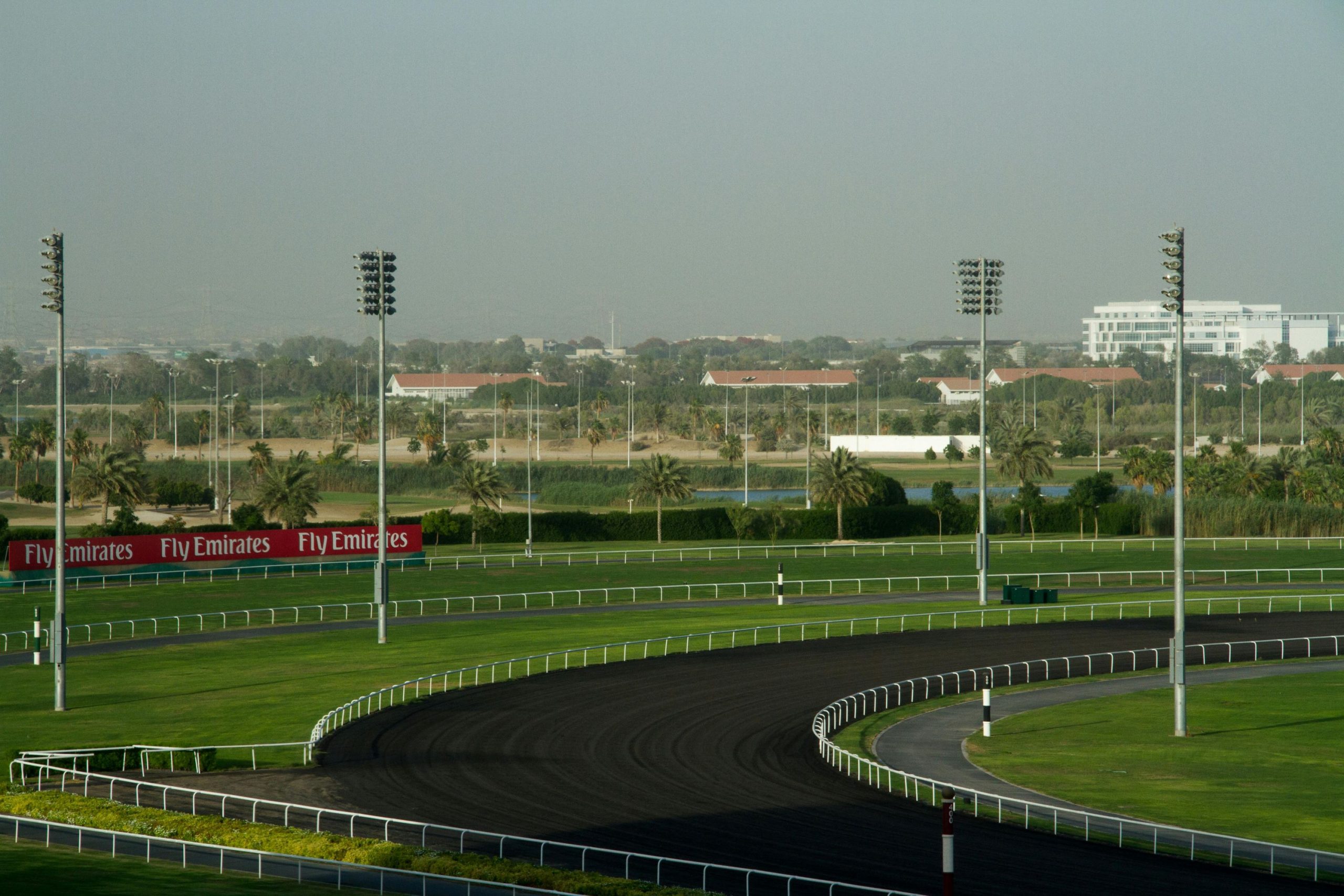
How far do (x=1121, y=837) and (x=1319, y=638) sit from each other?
26.7 meters

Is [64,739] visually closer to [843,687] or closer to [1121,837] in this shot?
[843,687]

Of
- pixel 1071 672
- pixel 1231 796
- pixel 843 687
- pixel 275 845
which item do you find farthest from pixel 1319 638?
pixel 275 845

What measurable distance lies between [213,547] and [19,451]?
49933mm

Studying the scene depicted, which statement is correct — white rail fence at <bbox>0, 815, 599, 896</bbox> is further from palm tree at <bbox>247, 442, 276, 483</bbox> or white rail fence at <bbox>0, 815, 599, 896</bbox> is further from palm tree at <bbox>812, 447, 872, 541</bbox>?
palm tree at <bbox>247, 442, 276, 483</bbox>

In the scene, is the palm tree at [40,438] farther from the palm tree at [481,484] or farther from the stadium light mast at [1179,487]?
the stadium light mast at [1179,487]

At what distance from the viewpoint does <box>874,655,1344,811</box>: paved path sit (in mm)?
26281

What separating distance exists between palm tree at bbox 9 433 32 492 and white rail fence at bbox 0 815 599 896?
90.7 meters

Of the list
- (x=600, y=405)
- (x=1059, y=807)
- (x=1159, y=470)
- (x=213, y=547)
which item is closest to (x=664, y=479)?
(x=213, y=547)

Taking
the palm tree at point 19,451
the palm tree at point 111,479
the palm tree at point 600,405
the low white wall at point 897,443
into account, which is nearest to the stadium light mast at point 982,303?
the palm tree at point 111,479

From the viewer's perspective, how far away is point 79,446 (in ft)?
343

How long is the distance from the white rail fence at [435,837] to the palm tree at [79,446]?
84.0 m

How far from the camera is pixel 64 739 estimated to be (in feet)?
98.0

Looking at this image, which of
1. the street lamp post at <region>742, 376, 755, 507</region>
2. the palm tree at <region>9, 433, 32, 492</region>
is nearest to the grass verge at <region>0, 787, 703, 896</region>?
the street lamp post at <region>742, 376, 755, 507</region>

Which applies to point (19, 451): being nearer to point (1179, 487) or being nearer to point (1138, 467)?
point (1138, 467)
